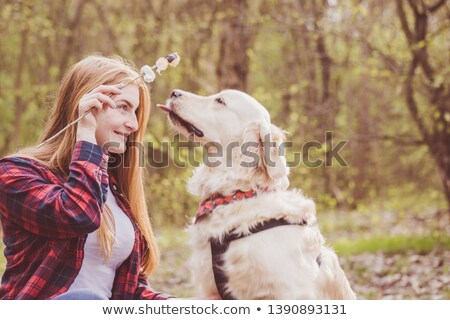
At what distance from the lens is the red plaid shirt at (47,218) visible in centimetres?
202

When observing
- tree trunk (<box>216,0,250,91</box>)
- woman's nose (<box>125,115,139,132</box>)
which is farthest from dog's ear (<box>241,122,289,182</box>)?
tree trunk (<box>216,0,250,91</box>)

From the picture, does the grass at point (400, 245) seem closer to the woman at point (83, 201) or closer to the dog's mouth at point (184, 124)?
the dog's mouth at point (184, 124)

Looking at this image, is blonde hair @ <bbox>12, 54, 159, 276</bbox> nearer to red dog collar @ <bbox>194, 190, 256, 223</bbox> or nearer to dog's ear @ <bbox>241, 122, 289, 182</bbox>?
red dog collar @ <bbox>194, 190, 256, 223</bbox>

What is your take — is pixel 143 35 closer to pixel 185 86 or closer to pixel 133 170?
pixel 185 86

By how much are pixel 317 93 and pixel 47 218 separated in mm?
16395

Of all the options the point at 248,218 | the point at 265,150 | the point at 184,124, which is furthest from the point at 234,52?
the point at 248,218

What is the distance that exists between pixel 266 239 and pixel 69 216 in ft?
3.43

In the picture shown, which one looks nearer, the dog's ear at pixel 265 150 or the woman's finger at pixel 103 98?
the woman's finger at pixel 103 98

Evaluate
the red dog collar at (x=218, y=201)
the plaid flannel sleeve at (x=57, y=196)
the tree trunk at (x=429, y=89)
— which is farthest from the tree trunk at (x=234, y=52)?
the plaid flannel sleeve at (x=57, y=196)

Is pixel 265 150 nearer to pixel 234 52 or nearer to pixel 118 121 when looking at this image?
pixel 118 121

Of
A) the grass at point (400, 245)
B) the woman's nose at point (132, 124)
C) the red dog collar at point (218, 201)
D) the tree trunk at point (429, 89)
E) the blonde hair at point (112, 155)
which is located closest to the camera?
the blonde hair at point (112, 155)

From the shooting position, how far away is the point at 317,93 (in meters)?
17.8

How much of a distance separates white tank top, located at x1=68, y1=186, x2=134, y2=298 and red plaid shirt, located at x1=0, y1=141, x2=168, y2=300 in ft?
0.25

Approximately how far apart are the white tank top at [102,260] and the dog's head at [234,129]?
2.76 feet
